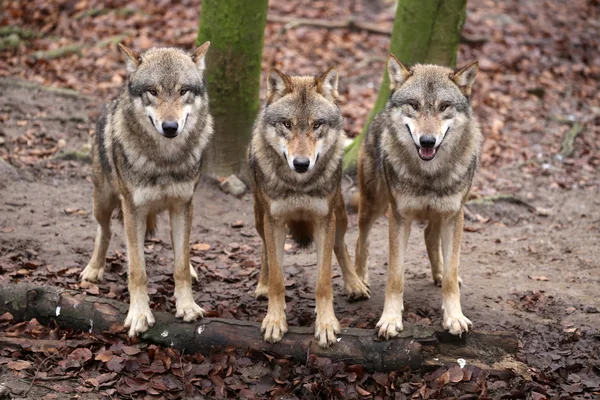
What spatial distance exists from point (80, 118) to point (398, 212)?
21.9ft

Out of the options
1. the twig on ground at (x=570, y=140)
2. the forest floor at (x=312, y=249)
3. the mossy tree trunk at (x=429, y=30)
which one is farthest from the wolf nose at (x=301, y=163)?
the twig on ground at (x=570, y=140)

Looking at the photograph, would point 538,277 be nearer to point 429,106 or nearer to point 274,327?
point 429,106

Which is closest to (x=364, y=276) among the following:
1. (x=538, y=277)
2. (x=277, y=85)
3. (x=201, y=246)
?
(x=538, y=277)

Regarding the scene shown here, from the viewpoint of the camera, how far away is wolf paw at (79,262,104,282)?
6.74 meters

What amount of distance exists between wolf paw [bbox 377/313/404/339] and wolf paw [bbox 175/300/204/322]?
157 cm

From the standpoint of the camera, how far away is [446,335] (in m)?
5.57

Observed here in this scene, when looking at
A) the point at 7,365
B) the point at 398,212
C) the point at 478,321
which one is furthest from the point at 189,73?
the point at 478,321

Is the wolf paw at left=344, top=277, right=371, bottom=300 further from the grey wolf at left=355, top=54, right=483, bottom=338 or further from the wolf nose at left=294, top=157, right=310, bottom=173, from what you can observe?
the wolf nose at left=294, top=157, right=310, bottom=173

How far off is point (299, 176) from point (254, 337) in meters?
1.42

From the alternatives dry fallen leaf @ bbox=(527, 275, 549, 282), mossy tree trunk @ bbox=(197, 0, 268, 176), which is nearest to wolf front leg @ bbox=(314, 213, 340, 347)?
dry fallen leaf @ bbox=(527, 275, 549, 282)

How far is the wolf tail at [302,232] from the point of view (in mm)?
6123

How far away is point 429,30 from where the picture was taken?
8.46 meters

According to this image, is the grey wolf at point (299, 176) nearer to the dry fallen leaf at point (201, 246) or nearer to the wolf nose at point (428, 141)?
the wolf nose at point (428, 141)

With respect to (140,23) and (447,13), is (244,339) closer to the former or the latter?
(447,13)
